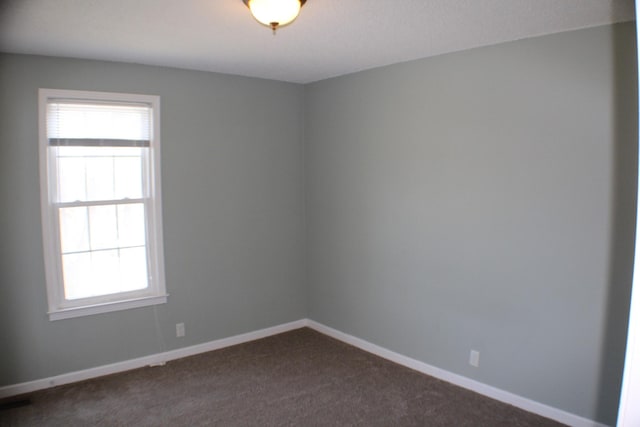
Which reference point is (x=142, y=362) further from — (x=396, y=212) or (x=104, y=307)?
(x=396, y=212)

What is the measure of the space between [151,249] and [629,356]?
3552mm

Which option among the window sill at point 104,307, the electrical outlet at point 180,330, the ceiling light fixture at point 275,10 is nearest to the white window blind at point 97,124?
the window sill at point 104,307

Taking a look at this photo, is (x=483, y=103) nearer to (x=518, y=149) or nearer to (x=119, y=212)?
(x=518, y=149)

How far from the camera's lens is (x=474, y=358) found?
10.4ft

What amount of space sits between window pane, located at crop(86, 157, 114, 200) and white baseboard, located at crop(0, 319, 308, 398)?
1381mm

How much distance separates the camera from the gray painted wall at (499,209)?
2.52 meters

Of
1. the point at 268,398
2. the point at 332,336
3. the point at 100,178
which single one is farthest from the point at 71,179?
the point at 332,336

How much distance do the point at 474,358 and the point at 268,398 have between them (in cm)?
154

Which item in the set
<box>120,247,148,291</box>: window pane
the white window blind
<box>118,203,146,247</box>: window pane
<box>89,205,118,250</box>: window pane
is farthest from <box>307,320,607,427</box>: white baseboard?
the white window blind

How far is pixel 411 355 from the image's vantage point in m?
3.61

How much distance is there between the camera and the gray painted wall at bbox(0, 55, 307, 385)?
10.2ft

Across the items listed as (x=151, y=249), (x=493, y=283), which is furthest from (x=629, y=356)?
(x=151, y=249)

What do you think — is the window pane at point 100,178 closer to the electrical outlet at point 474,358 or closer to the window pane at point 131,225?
the window pane at point 131,225

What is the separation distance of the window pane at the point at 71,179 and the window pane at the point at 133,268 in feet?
1.87
